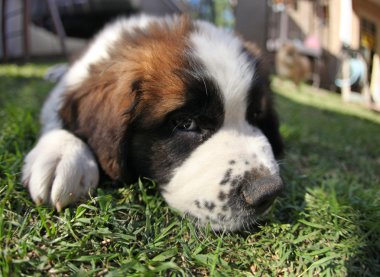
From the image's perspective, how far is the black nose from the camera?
4.98 feet

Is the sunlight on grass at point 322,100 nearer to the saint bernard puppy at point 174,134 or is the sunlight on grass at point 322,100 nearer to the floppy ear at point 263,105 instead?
the floppy ear at point 263,105

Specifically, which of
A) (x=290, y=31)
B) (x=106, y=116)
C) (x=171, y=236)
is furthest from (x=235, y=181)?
(x=290, y=31)

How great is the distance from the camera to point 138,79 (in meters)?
1.79

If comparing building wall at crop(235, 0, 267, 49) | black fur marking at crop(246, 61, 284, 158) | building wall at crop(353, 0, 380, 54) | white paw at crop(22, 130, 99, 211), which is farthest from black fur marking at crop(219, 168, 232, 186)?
building wall at crop(235, 0, 267, 49)

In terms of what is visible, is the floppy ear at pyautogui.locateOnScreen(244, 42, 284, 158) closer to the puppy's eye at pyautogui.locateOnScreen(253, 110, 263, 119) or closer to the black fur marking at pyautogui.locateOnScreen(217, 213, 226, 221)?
the puppy's eye at pyautogui.locateOnScreen(253, 110, 263, 119)

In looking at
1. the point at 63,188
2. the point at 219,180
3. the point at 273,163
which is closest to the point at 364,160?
the point at 273,163

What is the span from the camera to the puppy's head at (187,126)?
158 centimetres

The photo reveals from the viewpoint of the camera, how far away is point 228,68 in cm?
183

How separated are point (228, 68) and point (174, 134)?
420 mm

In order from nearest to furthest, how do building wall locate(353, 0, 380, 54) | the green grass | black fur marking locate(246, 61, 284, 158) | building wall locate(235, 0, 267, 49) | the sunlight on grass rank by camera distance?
the green grass, black fur marking locate(246, 61, 284, 158), building wall locate(353, 0, 380, 54), building wall locate(235, 0, 267, 49), the sunlight on grass

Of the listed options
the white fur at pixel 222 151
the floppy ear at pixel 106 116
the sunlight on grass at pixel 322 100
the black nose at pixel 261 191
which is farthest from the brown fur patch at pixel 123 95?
the sunlight on grass at pixel 322 100

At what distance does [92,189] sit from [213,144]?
1.90 ft

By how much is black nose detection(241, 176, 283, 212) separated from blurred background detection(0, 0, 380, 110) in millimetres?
1251

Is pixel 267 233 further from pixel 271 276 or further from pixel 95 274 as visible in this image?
pixel 95 274
